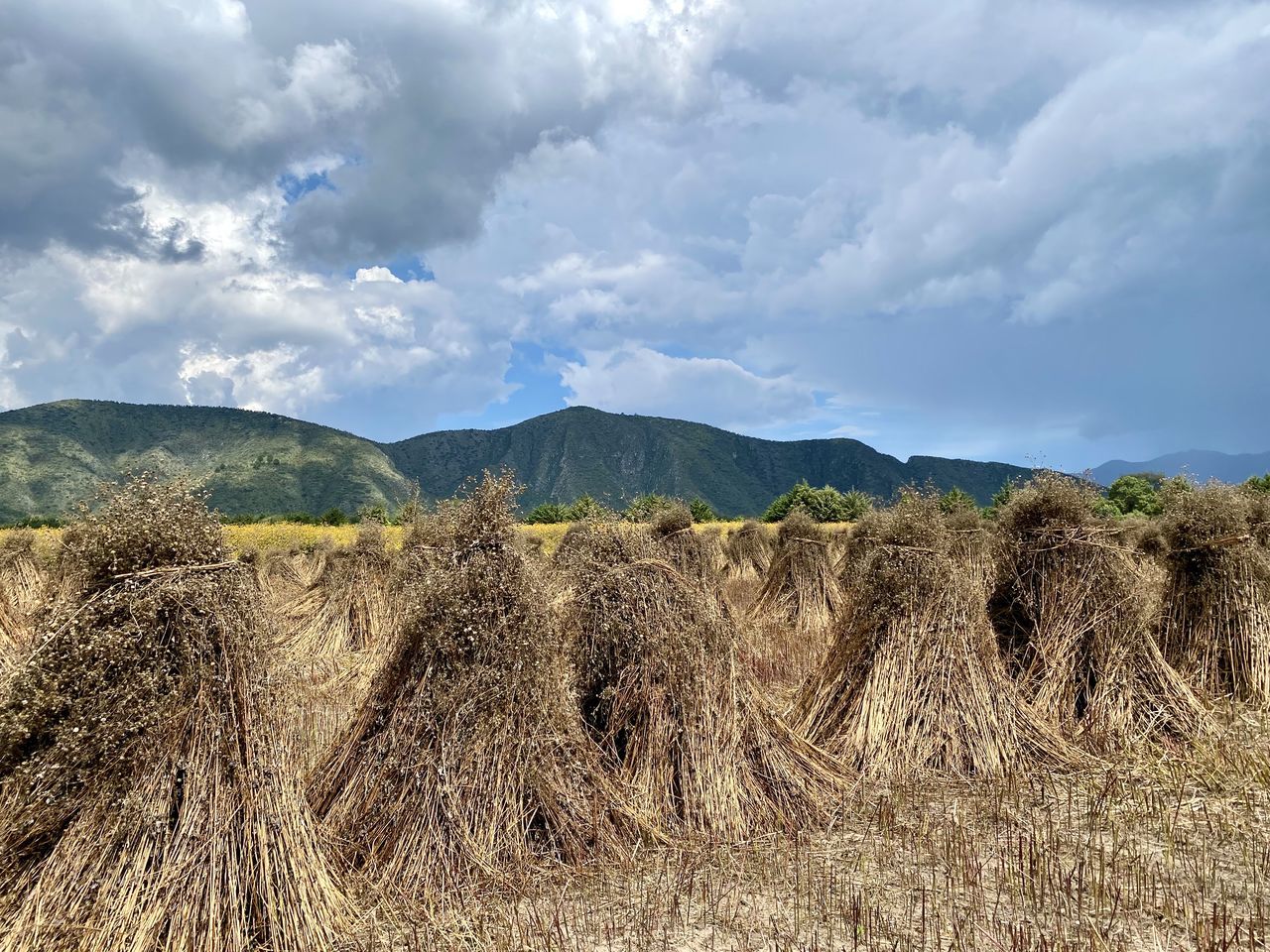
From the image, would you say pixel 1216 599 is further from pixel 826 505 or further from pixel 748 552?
pixel 826 505

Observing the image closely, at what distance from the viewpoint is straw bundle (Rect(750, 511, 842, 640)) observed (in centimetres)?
1616

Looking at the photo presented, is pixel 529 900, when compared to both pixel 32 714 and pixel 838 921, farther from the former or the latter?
pixel 32 714

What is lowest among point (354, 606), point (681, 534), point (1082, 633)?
point (354, 606)

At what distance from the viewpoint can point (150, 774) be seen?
4.19 meters

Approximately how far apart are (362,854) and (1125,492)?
45916 mm

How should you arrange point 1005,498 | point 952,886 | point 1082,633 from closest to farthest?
point 952,886
point 1082,633
point 1005,498

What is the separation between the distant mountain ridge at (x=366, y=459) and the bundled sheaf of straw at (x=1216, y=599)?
1121 inches

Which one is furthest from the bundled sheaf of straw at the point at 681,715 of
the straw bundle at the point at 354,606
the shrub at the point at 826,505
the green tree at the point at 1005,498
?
the shrub at the point at 826,505

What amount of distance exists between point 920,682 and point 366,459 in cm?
12361

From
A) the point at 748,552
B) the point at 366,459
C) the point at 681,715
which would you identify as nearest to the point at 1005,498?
the point at 748,552

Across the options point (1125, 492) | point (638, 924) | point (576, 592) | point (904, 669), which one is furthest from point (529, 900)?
point (1125, 492)

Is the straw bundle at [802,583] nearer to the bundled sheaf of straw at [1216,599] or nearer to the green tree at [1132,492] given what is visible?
the bundled sheaf of straw at [1216,599]

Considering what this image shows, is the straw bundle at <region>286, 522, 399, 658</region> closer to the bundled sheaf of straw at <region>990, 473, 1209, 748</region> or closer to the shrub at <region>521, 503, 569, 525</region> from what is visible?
the bundled sheaf of straw at <region>990, 473, 1209, 748</region>

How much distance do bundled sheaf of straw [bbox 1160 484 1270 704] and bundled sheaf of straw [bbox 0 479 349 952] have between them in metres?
10.4
